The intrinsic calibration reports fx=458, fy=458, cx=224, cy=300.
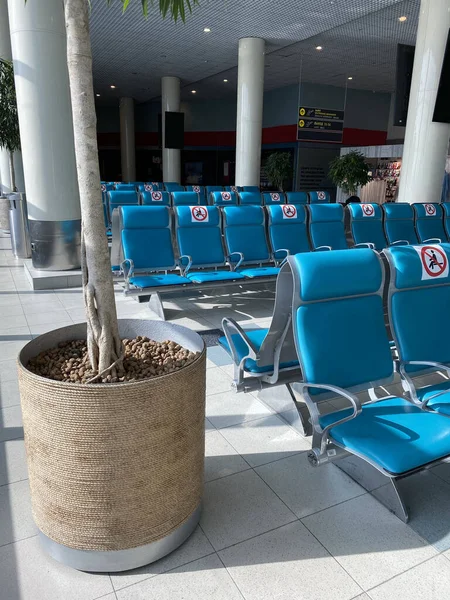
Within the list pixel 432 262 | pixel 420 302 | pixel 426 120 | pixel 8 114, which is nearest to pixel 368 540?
pixel 420 302

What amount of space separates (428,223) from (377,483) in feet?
15.4

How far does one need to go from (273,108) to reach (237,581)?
1766 centimetres

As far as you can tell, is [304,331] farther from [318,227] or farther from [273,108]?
[273,108]

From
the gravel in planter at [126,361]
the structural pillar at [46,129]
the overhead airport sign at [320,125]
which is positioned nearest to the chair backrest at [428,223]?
the structural pillar at [46,129]

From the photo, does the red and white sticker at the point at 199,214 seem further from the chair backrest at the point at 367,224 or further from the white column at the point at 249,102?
the white column at the point at 249,102

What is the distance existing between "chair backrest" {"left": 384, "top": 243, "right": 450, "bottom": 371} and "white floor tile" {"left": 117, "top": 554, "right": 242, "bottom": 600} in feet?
4.33

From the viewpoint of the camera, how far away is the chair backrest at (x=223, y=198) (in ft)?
20.8

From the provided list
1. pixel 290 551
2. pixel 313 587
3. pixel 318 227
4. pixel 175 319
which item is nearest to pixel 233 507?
pixel 290 551

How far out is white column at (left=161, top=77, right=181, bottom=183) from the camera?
1512 centimetres

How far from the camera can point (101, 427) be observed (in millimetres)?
1415

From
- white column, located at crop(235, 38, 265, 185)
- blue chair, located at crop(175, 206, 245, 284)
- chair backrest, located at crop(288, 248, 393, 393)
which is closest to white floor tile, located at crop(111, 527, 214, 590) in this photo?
chair backrest, located at crop(288, 248, 393, 393)

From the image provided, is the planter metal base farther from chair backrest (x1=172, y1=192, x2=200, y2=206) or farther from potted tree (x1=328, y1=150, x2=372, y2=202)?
potted tree (x1=328, y1=150, x2=372, y2=202)

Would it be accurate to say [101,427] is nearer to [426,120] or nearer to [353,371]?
[353,371]

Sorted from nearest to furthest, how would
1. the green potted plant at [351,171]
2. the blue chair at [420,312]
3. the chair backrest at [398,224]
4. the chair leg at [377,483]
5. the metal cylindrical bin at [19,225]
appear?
the chair leg at [377,483], the blue chair at [420,312], the chair backrest at [398,224], the metal cylindrical bin at [19,225], the green potted plant at [351,171]
